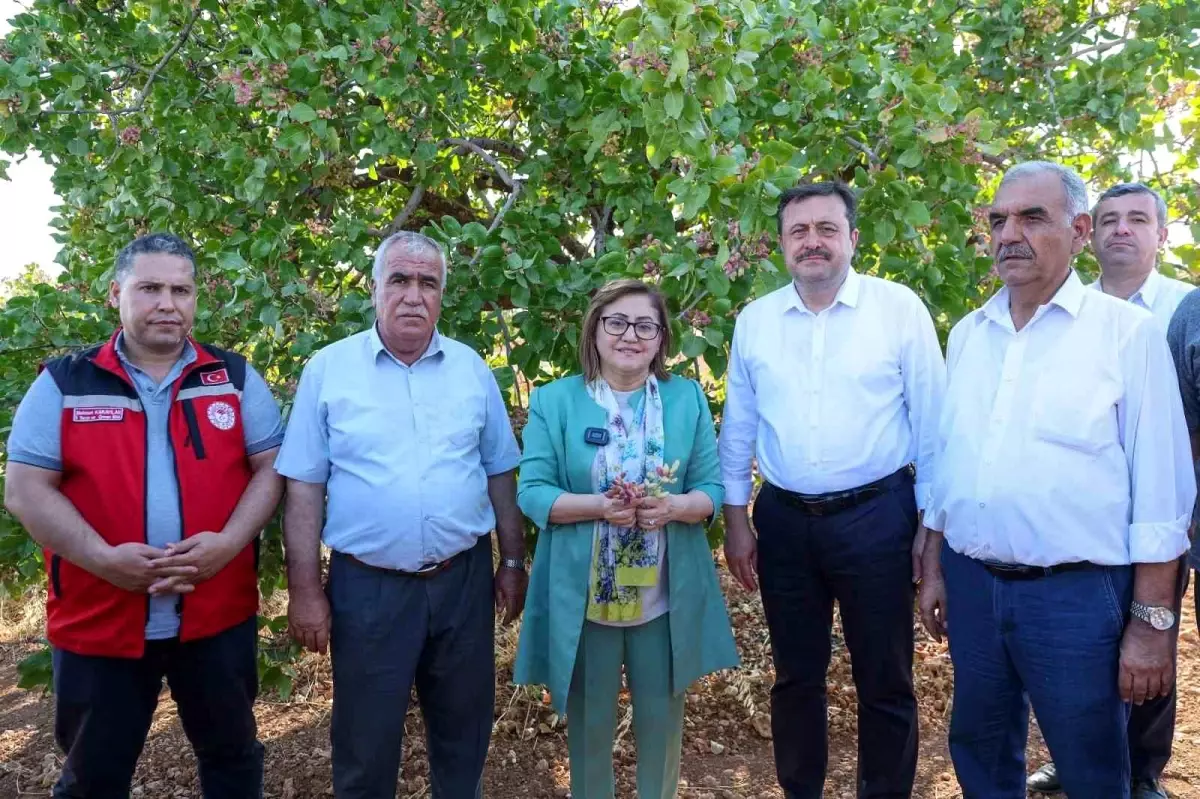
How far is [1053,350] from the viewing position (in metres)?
2.28

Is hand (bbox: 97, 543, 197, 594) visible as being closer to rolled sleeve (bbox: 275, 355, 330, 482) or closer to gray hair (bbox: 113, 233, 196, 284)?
rolled sleeve (bbox: 275, 355, 330, 482)

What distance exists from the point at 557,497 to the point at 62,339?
204cm

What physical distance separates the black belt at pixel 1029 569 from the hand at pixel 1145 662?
0.16m

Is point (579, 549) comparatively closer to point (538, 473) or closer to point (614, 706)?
point (538, 473)

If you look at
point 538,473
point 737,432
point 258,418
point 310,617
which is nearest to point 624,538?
point 538,473

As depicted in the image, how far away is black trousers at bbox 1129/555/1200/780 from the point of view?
320 centimetres

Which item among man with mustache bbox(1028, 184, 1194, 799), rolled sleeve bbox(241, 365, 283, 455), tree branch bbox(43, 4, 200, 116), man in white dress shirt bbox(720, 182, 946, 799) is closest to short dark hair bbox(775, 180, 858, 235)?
man in white dress shirt bbox(720, 182, 946, 799)

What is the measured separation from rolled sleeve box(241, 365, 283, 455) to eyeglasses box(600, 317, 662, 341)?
1.04 meters

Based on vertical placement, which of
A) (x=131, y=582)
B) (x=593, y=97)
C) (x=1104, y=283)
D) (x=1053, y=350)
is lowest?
(x=131, y=582)

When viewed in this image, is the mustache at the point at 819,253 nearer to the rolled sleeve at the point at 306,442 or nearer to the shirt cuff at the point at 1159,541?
the shirt cuff at the point at 1159,541

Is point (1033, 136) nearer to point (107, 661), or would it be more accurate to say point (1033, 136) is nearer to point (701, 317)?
point (701, 317)

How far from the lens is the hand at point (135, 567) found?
239cm

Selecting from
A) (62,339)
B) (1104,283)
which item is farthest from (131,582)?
(1104,283)

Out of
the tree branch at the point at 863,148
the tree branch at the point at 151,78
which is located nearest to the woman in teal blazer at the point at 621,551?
the tree branch at the point at 863,148
